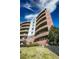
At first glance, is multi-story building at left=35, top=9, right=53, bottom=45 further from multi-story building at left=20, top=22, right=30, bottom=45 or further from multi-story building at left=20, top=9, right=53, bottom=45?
multi-story building at left=20, top=22, right=30, bottom=45

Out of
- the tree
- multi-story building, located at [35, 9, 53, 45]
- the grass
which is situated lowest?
the grass

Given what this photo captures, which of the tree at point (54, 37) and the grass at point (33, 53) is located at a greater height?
the tree at point (54, 37)

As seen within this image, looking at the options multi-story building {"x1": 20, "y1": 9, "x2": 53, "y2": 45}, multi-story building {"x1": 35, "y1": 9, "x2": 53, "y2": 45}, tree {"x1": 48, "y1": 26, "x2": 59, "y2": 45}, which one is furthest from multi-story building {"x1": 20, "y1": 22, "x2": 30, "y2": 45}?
tree {"x1": 48, "y1": 26, "x2": 59, "y2": 45}

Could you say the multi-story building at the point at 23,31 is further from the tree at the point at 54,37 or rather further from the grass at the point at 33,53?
the tree at the point at 54,37

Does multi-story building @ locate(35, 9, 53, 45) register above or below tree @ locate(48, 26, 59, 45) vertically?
above

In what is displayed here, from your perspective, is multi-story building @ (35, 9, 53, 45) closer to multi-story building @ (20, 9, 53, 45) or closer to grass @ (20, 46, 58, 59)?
multi-story building @ (20, 9, 53, 45)

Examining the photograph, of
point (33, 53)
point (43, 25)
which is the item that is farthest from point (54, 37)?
point (33, 53)

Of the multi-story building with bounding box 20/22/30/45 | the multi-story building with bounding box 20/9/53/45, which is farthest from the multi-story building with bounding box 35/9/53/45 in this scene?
the multi-story building with bounding box 20/22/30/45

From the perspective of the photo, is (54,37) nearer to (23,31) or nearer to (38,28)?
(38,28)

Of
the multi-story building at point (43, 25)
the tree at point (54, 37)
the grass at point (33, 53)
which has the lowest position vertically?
the grass at point (33, 53)

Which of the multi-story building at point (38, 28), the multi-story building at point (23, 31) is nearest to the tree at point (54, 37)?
the multi-story building at point (38, 28)

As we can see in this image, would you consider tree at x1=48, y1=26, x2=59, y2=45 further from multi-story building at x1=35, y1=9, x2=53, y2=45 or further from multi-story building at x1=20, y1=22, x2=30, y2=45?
multi-story building at x1=20, y1=22, x2=30, y2=45
